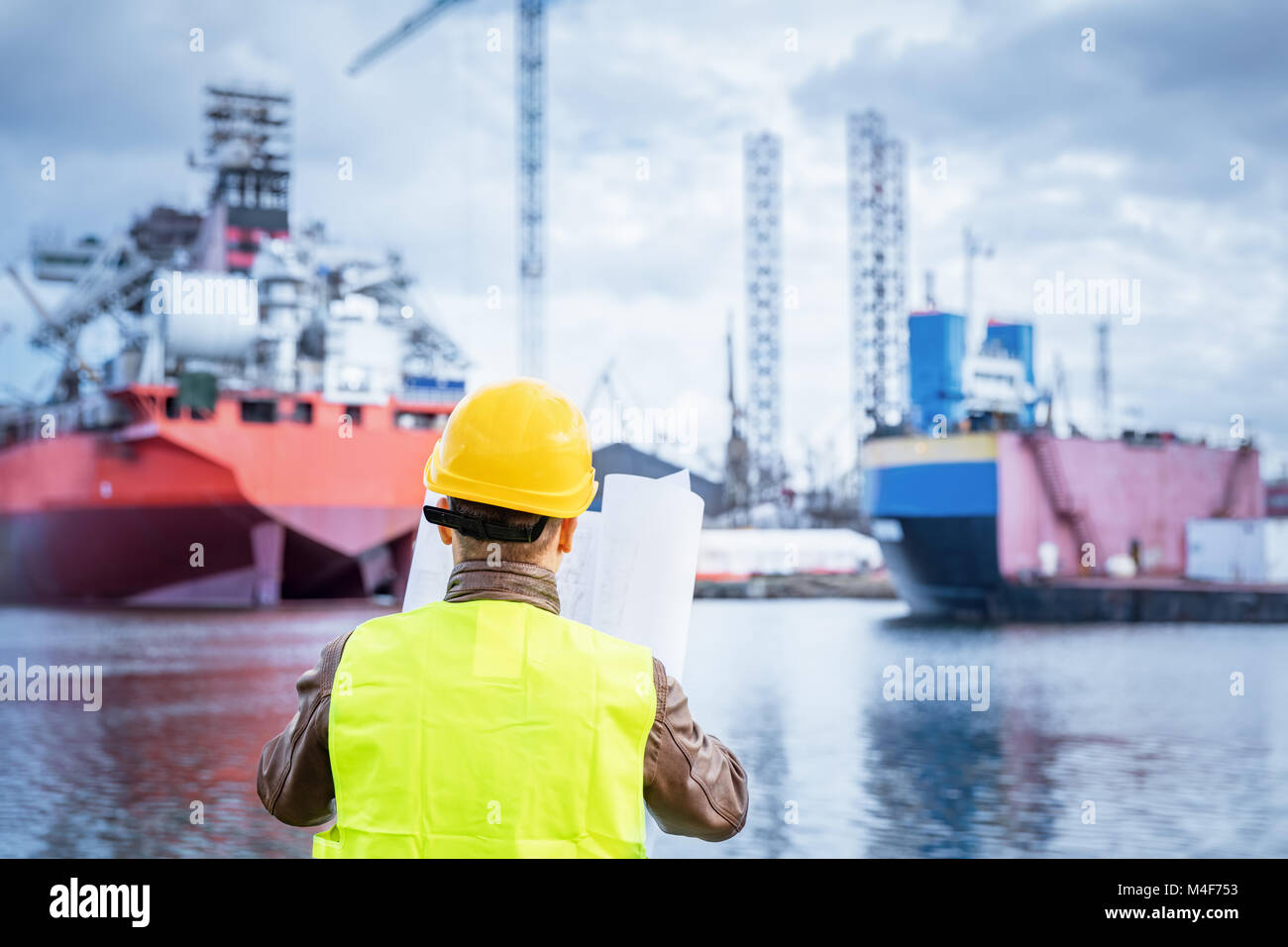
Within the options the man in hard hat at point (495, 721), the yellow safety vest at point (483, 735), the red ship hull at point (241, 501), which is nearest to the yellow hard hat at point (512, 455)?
the man in hard hat at point (495, 721)

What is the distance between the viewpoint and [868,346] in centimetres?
4959

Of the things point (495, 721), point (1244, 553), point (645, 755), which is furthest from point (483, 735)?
point (1244, 553)

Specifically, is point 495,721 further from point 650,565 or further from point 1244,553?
point 1244,553

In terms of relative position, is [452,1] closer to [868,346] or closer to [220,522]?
[868,346]

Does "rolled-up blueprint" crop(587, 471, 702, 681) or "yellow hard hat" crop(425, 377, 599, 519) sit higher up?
"yellow hard hat" crop(425, 377, 599, 519)

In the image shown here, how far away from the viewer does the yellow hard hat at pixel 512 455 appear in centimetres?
127

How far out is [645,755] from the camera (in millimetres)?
1224

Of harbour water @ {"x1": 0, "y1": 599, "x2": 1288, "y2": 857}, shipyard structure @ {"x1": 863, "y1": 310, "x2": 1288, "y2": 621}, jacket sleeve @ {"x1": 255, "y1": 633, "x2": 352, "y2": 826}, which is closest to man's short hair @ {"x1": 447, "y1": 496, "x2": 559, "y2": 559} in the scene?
jacket sleeve @ {"x1": 255, "y1": 633, "x2": 352, "y2": 826}

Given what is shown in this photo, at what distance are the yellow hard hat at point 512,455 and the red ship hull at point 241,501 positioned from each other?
19.0m

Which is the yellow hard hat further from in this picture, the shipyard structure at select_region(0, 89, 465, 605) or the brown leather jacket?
the shipyard structure at select_region(0, 89, 465, 605)

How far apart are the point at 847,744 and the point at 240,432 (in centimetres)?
1392

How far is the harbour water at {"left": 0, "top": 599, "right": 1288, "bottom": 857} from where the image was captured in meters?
7.55
